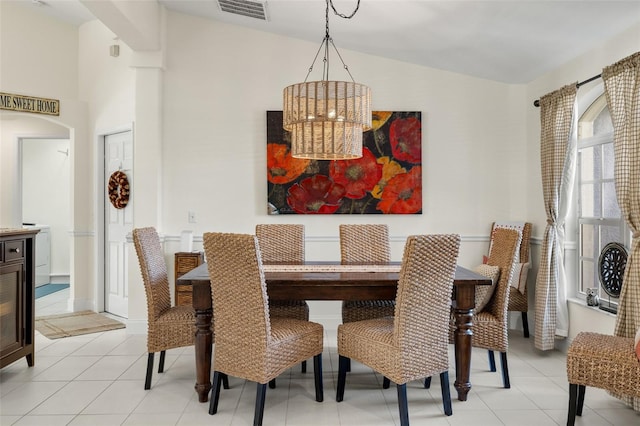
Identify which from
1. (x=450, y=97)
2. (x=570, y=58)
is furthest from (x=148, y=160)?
(x=570, y=58)

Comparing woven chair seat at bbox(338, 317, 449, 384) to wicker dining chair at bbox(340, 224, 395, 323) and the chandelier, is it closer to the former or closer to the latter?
wicker dining chair at bbox(340, 224, 395, 323)

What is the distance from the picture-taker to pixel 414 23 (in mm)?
3604

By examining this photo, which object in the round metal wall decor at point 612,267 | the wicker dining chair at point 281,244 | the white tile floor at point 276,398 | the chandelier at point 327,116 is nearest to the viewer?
the white tile floor at point 276,398

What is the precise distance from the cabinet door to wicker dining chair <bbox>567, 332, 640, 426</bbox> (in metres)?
3.51

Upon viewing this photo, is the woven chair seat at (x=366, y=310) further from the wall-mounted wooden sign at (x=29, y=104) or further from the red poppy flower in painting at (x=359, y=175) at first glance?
the wall-mounted wooden sign at (x=29, y=104)

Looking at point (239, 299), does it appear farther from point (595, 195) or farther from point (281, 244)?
point (595, 195)

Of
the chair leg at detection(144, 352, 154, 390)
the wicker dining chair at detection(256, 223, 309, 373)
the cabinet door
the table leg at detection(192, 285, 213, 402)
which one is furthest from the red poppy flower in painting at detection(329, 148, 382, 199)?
the cabinet door

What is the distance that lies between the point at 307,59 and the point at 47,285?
538cm

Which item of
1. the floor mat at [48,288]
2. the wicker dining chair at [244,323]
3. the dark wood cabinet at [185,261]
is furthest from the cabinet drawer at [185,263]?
the floor mat at [48,288]

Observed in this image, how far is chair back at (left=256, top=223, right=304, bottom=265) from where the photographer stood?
359cm

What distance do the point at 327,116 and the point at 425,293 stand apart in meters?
1.20

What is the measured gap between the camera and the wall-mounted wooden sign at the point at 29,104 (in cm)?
474

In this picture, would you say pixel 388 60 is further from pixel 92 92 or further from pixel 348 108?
pixel 92 92

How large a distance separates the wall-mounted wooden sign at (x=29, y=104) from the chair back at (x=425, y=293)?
178 inches
